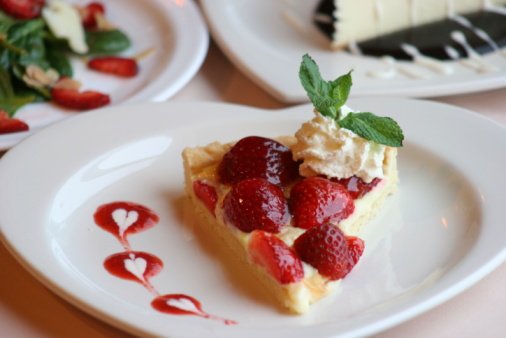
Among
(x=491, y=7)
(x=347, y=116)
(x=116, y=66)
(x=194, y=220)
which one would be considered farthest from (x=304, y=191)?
(x=491, y=7)

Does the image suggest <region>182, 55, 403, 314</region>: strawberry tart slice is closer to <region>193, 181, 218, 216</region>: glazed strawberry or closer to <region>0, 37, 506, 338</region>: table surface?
<region>193, 181, 218, 216</region>: glazed strawberry

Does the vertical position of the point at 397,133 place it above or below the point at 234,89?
above

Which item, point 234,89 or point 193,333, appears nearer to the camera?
point 193,333

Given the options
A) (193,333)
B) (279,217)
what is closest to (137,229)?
(279,217)

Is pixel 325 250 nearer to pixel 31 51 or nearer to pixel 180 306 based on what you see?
pixel 180 306

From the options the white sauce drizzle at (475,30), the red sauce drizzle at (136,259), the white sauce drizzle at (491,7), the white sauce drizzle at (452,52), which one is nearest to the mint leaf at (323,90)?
the red sauce drizzle at (136,259)

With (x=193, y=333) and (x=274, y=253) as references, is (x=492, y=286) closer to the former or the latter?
(x=274, y=253)
